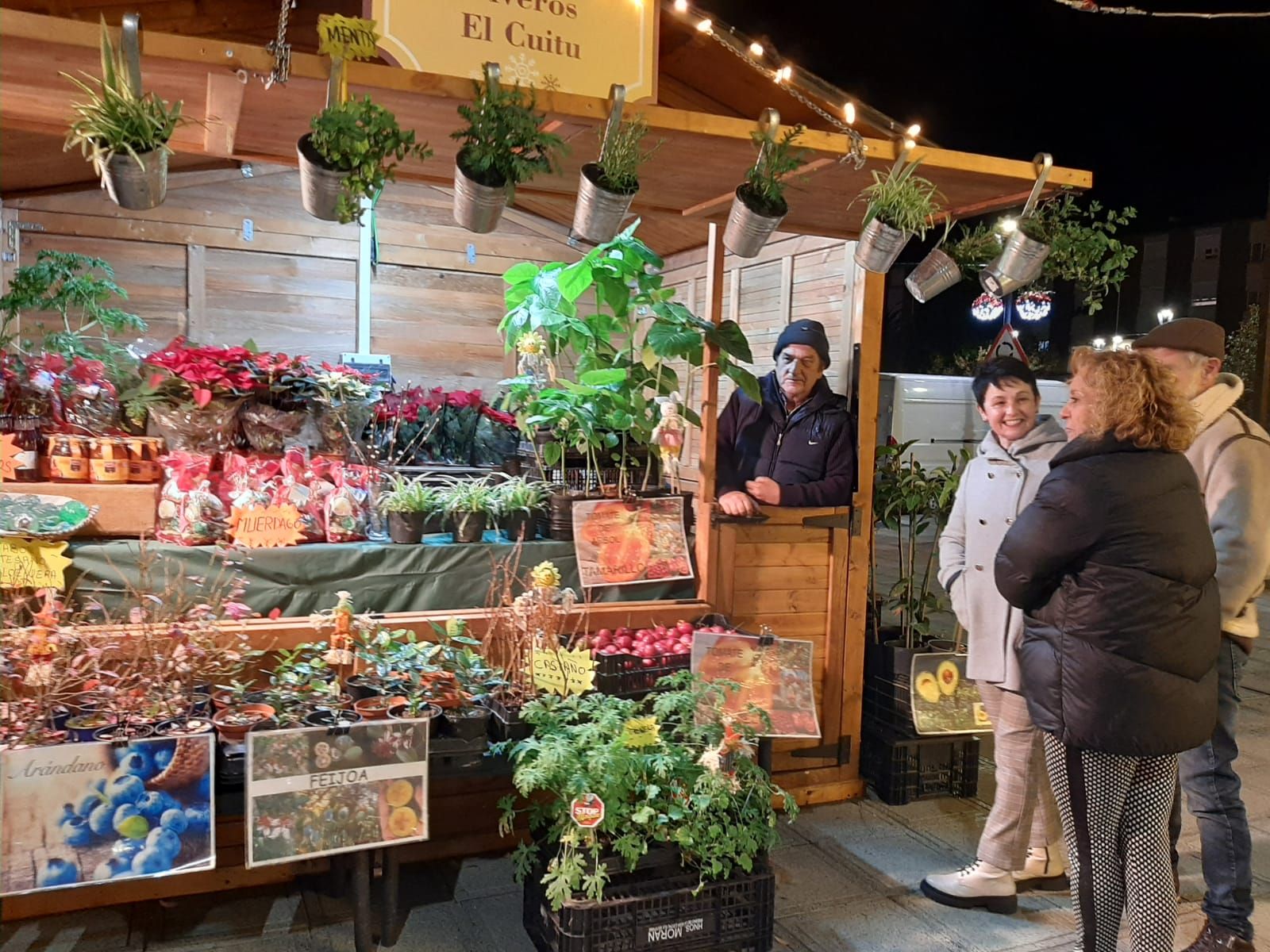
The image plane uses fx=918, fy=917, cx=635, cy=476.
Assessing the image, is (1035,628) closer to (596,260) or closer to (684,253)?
(596,260)

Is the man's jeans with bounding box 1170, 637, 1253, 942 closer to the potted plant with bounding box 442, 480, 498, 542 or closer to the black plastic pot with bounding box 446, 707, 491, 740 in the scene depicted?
the black plastic pot with bounding box 446, 707, 491, 740

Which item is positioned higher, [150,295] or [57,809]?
[150,295]

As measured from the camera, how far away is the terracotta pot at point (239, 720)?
8.01 feet

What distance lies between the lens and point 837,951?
110 inches

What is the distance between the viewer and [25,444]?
2.83 metres

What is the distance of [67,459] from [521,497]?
1453 mm

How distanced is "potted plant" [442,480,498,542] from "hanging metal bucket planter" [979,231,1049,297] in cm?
199

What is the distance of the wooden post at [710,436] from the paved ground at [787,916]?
1085mm

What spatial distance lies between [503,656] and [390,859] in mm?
683

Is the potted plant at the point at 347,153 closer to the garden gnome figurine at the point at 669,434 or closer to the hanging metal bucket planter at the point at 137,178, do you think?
the hanging metal bucket planter at the point at 137,178

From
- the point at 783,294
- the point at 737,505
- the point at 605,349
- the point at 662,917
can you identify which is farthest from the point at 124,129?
the point at 783,294

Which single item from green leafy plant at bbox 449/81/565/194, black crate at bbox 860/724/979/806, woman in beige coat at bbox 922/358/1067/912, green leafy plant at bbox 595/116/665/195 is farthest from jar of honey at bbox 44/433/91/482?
black crate at bbox 860/724/979/806

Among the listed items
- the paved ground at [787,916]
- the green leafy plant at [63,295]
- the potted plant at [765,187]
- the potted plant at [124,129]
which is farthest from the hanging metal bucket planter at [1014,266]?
the green leafy plant at [63,295]

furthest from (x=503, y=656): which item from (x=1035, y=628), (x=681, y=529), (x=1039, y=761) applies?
(x=1039, y=761)
